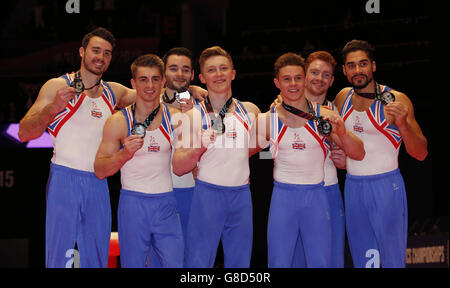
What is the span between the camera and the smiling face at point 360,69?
498 cm

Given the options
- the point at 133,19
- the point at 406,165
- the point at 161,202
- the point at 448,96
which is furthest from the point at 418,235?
the point at 133,19

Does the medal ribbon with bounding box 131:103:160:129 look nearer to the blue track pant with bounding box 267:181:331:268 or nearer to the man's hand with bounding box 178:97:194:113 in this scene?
the man's hand with bounding box 178:97:194:113

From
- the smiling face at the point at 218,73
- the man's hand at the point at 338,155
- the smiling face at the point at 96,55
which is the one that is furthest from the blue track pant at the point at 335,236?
the smiling face at the point at 96,55

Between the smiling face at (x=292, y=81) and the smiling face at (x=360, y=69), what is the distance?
0.65m

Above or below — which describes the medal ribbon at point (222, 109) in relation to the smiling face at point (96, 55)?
below

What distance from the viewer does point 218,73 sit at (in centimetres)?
464

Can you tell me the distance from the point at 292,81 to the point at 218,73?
0.65 m

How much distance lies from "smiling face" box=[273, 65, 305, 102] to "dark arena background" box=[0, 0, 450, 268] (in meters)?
3.01

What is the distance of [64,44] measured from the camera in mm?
10742

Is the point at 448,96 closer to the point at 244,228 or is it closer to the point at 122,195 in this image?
the point at 244,228

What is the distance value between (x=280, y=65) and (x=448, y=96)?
413cm

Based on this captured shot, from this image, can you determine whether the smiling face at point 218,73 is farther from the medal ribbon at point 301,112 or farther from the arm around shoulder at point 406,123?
the arm around shoulder at point 406,123

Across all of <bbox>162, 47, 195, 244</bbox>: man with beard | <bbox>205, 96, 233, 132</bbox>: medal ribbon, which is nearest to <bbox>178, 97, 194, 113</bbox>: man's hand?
<bbox>205, 96, 233, 132</bbox>: medal ribbon

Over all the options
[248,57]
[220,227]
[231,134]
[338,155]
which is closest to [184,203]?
[220,227]
